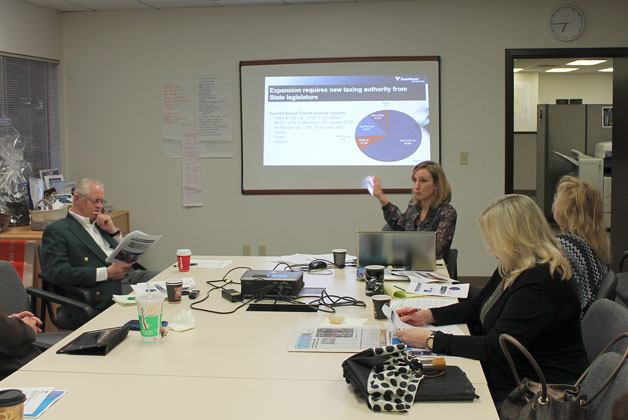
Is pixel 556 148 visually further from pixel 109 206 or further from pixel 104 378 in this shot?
pixel 104 378

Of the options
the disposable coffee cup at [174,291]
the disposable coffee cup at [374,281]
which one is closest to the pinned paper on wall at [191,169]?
the disposable coffee cup at [174,291]

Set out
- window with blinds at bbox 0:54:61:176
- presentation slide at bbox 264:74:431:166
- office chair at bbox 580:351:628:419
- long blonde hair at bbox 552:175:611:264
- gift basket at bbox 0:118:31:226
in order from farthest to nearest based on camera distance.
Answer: presentation slide at bbox 264:74:431:166, window with blinds at bbox 0:54:61:176, gift basket at bbox 0:118:31:226, long blonde hair at bbox 552:175:611:264, office chair at bbox 580:351:628:419

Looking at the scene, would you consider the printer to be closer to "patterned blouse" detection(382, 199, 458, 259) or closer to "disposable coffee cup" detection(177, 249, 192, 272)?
"patterned blouse" detection(382, 199, 458, 259)

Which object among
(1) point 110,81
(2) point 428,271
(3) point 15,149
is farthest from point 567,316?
(1) point 110,81

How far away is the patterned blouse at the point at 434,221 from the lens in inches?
166

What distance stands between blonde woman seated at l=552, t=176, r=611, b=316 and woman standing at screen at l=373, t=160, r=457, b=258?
0.86 meters

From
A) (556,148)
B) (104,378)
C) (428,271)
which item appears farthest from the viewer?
(556,148)

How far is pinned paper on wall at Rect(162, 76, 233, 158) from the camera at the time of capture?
20.1 feet

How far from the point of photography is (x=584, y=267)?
10.5 ft

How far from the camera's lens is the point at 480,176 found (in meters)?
6.00

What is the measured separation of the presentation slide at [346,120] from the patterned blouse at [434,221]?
137cm

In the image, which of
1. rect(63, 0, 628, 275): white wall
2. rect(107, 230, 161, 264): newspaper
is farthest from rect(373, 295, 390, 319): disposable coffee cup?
rect(63, 0, 628, 275): white wall

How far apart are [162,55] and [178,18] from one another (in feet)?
1.15

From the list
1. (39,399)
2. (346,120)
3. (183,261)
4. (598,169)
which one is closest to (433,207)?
(183,261)
